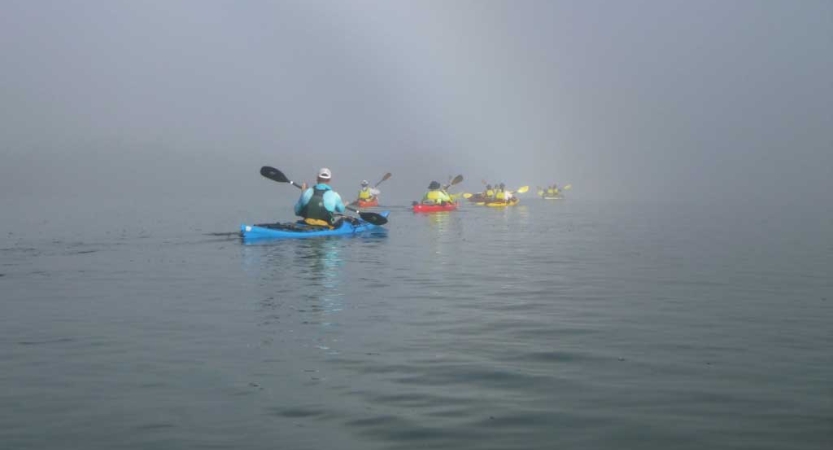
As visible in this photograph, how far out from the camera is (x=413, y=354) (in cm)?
1075

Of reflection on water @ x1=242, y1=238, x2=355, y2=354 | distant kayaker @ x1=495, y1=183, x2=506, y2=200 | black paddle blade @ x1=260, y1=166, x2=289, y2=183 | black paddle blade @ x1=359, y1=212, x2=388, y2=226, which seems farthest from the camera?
distant kayaker @ x1=495, y1=183, x2=506, y2=200

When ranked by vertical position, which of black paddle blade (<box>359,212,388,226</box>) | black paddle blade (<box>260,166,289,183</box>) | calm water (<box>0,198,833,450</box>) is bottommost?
calm water (<box>0,198,833,450</box>)

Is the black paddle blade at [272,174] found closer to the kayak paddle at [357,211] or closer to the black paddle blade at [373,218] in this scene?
the kayak paddle at [357,211]

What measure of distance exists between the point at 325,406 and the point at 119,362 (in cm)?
351

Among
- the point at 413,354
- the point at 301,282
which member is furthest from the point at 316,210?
the point at 413,354

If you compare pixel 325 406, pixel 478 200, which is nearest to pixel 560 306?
pixel 325 406

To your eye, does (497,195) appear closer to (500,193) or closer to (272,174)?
(500,193)

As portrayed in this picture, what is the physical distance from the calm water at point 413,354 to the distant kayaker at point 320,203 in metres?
6.32

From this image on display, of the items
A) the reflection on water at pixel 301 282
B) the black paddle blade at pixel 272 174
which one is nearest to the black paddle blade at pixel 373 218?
the black paddle blade at pixel 272 174

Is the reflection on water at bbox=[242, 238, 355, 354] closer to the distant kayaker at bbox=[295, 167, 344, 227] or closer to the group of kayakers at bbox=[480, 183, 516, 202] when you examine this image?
the distant kayaker at bbox=[295, 167, 344, 227]

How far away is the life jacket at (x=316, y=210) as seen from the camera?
29281 mm

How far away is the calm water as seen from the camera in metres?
7.52

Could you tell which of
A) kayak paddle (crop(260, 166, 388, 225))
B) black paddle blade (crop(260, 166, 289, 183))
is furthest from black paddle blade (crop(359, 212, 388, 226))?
black paddle blade (crop(260, 166, 289, 183))

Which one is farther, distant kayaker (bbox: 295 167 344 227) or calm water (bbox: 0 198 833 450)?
distant kayaker (bbox: 295 167 344 227)
